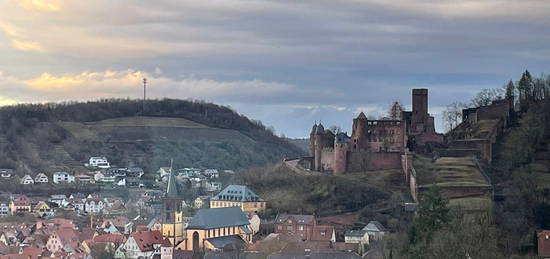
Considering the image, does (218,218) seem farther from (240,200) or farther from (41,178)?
(41,178)

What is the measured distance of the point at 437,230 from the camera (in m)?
47.0

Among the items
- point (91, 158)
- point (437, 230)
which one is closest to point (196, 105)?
point (91, 158)

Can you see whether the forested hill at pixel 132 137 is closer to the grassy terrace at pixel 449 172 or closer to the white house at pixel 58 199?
the white house at pixel 58 199

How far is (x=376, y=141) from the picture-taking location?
7506 cm

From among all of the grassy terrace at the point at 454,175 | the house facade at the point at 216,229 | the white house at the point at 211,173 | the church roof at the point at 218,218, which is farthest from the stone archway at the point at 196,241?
the white house at the point at 211,173

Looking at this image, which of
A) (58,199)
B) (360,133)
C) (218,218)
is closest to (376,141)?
(360,133)

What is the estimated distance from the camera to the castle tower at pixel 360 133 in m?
75.0

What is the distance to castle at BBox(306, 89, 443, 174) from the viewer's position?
74.3 m

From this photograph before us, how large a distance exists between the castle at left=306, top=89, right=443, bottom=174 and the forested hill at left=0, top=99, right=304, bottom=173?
40915 mm

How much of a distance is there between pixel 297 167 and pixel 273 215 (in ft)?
21.6

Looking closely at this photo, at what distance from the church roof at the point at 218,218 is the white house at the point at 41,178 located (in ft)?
126

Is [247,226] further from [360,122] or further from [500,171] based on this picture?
[500,171]

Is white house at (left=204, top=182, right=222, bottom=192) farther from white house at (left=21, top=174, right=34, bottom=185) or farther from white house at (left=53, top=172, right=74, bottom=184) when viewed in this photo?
white house at (left=21, top=174, right=34, bottom=185)

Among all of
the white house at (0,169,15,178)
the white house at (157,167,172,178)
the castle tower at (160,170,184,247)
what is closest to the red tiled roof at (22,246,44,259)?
the castle tower at (160,170,184,247)
